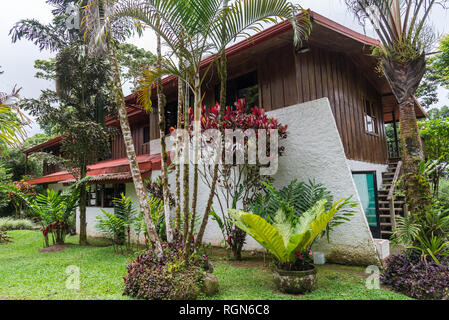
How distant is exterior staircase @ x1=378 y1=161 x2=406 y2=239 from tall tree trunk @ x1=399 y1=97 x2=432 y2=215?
5.08 feet

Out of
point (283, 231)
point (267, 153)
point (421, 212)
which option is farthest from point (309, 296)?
point (267, 153)

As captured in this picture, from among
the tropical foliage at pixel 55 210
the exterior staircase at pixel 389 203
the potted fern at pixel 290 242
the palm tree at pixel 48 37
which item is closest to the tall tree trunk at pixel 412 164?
the potted fern at pixel 290 242

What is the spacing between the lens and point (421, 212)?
470 centimetres

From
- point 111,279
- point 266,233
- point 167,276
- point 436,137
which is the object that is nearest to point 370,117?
point 436,137

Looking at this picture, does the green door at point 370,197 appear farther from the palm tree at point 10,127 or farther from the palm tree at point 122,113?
the palm tree at point 10,127

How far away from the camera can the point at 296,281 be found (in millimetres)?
4277

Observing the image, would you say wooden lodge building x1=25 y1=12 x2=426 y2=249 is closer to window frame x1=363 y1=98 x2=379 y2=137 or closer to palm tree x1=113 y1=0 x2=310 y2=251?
window frame x1=363 y1=98 x2=379 y2=137

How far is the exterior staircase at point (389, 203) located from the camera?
272 inches

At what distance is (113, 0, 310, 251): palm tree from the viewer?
4.31 metres

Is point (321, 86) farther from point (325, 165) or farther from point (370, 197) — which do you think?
point (370, 197)

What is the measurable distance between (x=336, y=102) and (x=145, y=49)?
54.2ft

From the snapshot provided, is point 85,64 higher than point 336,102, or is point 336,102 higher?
point 85,64

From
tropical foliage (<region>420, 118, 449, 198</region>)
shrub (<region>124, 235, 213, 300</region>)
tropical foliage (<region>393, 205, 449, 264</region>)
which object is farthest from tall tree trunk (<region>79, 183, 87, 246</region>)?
tropical foliage (<region>420, 118, 449, 198</region>)
